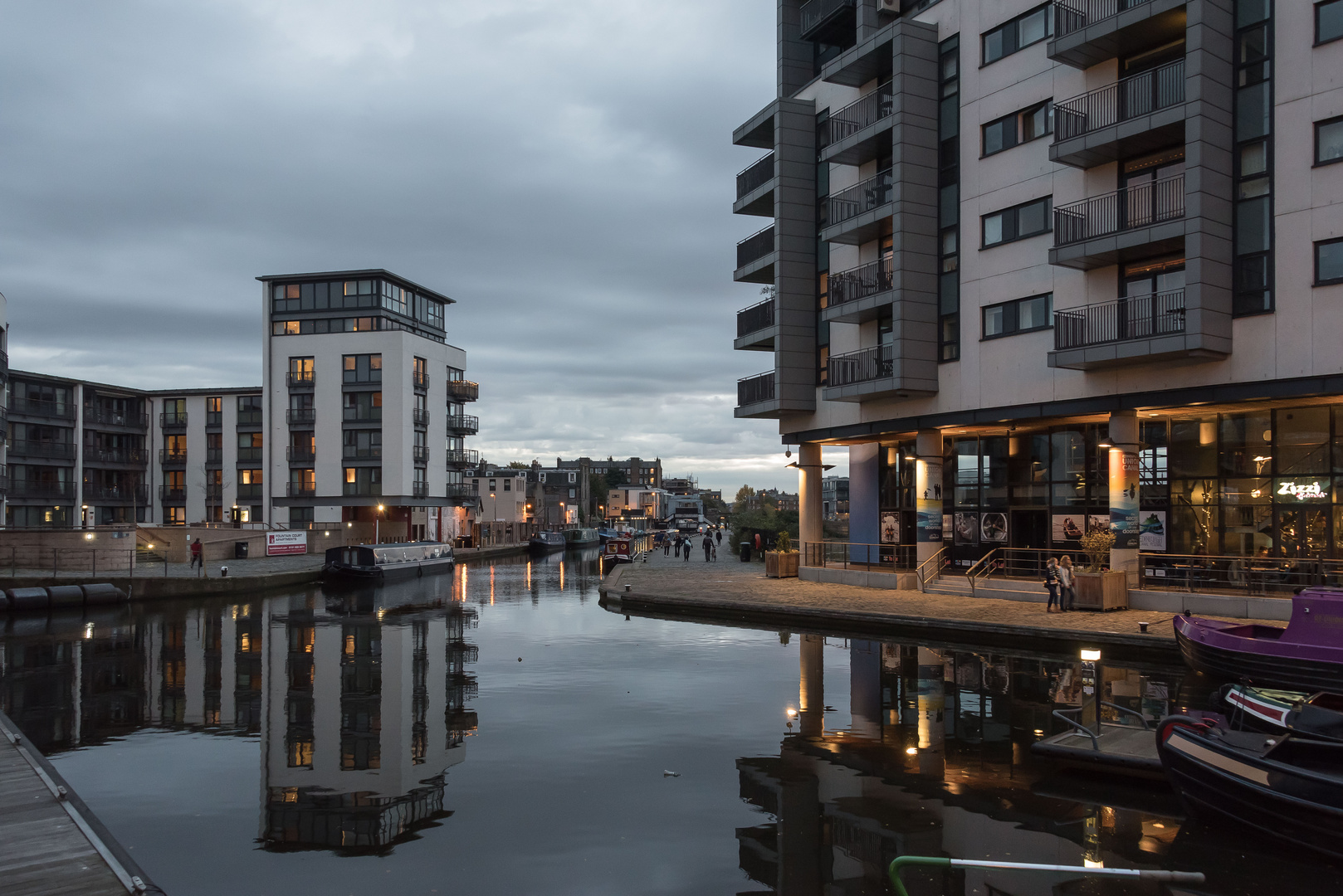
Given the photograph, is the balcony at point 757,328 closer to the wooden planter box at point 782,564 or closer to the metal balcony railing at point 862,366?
the metal balcony railing at point 862,366

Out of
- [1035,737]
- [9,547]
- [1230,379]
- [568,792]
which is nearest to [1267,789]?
[1035,737]

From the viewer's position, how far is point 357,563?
51.9m

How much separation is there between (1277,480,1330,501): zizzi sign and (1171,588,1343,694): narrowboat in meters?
10.9

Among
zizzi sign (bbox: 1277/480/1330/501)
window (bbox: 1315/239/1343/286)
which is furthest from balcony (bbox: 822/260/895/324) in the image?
zizzi sign (bbox: 1277/480/1330/501)

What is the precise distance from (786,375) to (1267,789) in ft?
97.1

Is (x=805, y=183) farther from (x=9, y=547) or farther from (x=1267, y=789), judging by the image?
(x=9, y=547)

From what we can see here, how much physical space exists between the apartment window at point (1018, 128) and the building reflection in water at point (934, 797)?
1922 cm

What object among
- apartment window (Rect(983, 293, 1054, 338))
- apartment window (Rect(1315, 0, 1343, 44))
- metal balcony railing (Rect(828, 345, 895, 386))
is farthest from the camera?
metal balcony railing (Rect(828, 345, 895, 386))

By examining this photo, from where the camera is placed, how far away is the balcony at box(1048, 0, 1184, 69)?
26.3 metres

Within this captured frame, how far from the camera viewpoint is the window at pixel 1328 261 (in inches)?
928

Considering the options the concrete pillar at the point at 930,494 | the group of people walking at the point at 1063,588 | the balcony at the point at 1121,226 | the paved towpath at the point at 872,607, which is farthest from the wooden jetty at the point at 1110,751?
the concrete pillar at the point at 930,494

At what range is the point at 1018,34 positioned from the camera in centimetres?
3148

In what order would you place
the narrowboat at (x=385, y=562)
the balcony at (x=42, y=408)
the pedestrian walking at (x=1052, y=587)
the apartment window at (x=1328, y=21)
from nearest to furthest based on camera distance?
the apartment window at (x=1328, y=21) < the pedestrian walking at (x=1052, y=587) < the narrowboat at (x=385, y=562) < the balcony at (x=42, y=408)

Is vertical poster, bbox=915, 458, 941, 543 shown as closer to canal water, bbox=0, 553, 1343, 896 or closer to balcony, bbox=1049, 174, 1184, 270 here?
balcony, bbox=1049, 174, 1184, 270
